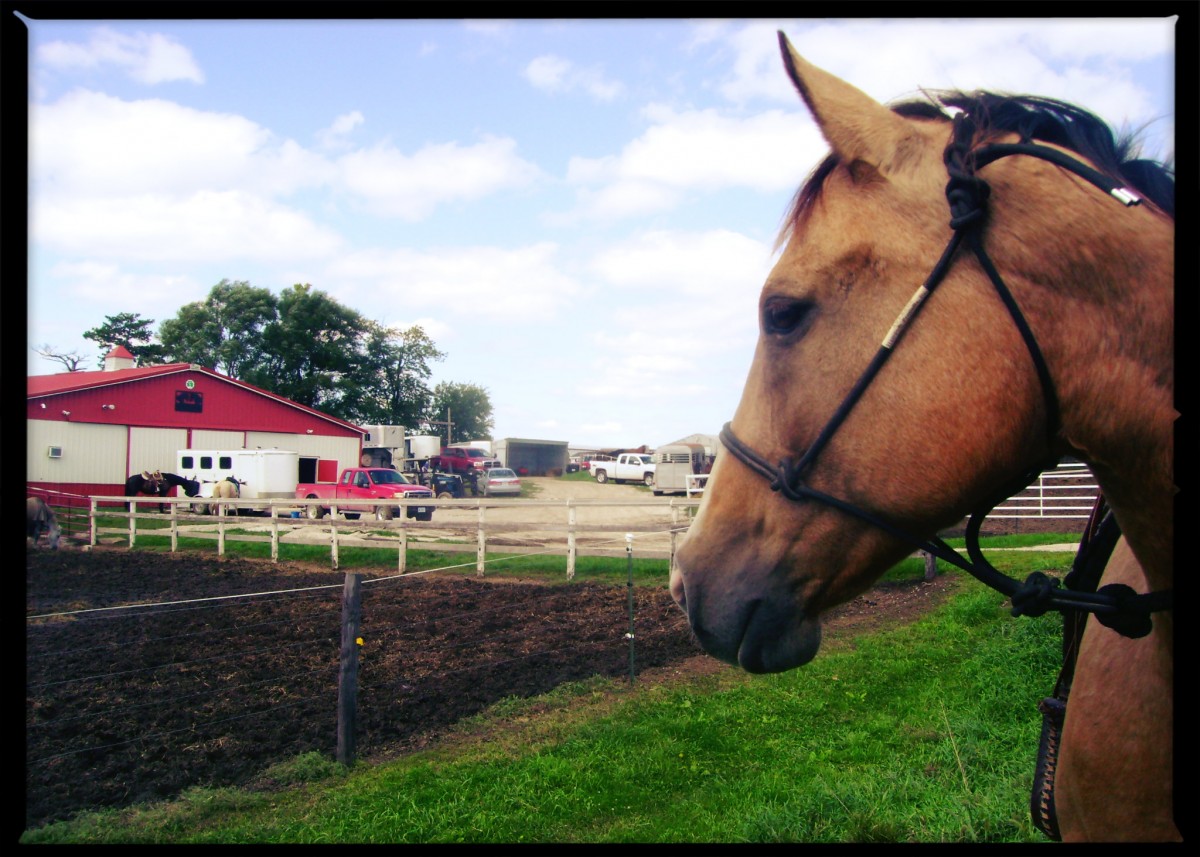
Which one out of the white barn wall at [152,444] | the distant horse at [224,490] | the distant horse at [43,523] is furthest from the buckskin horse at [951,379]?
the distant horse at [224,490]

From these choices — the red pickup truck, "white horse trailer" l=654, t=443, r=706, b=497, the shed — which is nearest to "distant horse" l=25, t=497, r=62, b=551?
the red pickup truck

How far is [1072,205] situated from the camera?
1.18 meters

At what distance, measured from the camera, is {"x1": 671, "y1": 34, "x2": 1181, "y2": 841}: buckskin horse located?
45.8 inches

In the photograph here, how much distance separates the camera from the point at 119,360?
29.3 feet

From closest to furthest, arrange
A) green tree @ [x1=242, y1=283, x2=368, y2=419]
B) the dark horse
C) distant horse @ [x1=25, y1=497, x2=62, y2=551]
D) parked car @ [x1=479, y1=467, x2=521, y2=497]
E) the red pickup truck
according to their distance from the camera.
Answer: green tree @ [x1=242, y1=283, x2=368, y2=419]
distant horse @ [x1=25, y1=497, x2=62, y2=551]
the dark horse
the red pickup truck
parked car @ [x1=479, y1=467, x2=521, y2=497]

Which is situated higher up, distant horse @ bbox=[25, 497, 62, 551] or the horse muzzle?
the horse muzzle

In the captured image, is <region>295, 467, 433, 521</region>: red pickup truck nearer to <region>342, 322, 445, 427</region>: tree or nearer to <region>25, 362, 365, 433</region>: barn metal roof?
<region>342, 322, 445, 427</region>: tree

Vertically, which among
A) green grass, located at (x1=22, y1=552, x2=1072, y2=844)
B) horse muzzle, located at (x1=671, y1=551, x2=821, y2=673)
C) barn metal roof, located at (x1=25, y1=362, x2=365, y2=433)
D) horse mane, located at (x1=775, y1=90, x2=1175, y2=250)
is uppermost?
barn metal roof, located at (x1=25, y1=362, x2=365, y2=433)

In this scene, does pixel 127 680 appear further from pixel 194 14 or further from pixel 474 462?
pixel 474 462

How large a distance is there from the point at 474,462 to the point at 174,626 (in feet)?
96.7

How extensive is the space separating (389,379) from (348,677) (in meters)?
10.7

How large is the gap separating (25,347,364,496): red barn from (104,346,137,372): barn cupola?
0.01 metres

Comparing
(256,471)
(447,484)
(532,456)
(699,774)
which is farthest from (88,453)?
(532,456)

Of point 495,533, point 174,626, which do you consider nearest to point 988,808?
point 174,626
